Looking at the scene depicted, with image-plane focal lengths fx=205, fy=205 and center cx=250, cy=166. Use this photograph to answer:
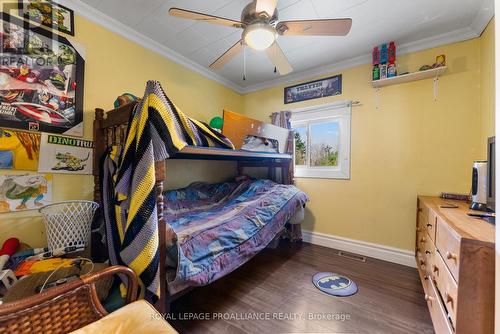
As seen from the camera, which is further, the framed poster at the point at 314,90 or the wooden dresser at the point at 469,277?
the framed poster at the point at 314,90

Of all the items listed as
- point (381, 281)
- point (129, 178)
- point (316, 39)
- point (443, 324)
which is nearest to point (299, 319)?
point (443, 324)

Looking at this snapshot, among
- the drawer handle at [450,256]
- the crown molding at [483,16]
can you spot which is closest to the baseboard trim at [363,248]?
the drawer handle at [450,256]

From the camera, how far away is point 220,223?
1577 millimetres

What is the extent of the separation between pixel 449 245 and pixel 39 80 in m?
2.85

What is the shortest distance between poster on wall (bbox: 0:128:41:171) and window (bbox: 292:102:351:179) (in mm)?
2748

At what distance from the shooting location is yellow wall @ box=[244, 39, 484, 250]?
2.01 meters

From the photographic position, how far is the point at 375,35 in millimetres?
2104

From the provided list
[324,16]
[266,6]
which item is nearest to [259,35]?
[266,6]

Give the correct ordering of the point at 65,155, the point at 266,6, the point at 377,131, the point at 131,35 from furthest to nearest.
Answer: the point at 377,131
the point at 131,35
the point at 65,155
the point at 266,6

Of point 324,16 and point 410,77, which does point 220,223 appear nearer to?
point 324,16

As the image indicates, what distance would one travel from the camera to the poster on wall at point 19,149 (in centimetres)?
141

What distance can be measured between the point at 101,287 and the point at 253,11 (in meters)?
1.90

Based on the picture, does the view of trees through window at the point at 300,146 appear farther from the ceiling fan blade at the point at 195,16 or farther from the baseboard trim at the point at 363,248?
the ceiling fan blade at the point at 195,16

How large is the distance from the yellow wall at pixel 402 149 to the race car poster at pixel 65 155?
8.53ft
